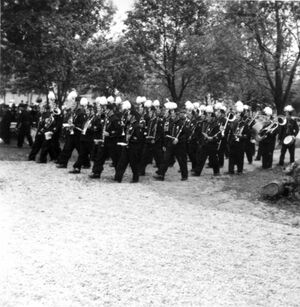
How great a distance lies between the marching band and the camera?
11.8 meters

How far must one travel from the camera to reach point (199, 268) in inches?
218

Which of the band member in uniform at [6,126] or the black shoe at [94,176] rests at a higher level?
the band member in uniform at [6,126]

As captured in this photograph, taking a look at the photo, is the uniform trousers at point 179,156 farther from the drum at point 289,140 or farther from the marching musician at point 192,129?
A: the drum at point 289,140

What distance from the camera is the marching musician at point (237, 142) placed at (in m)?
13.9

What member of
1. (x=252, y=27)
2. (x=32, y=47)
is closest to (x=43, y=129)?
(x=32, y=47)

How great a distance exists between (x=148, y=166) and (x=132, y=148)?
11.1 feet

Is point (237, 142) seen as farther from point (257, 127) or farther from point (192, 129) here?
point (257, 127)

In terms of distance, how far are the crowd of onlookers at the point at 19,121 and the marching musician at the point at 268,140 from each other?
8.09 meters

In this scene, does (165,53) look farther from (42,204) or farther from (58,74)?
(42,204)

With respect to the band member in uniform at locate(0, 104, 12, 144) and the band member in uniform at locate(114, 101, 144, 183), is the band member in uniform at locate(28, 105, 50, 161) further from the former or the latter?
the band member in uniform at locate(0, 104, 12, 144)

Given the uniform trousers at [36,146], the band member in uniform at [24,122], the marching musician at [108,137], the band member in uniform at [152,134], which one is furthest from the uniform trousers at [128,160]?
the band member in uniform at [24,122]

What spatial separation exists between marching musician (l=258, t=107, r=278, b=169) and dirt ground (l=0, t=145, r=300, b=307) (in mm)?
4884

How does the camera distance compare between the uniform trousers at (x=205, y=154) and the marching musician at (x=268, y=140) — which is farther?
the marching musician at (x=268, y=140)

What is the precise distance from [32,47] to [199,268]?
12.8 m
